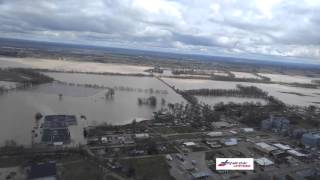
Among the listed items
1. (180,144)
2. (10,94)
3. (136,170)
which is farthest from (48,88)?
(136,170)

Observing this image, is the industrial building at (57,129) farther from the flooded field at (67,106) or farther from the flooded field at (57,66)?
the flooded field at (57,66)

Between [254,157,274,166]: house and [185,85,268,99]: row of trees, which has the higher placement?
[185,85,268,99]: row of trees

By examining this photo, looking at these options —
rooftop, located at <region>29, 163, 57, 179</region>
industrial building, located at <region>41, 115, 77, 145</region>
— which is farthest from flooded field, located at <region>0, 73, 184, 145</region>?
rooftop, located at <region>29, 163, 57, 179</region>

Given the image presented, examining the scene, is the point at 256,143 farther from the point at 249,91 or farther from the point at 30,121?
the point at 249,91

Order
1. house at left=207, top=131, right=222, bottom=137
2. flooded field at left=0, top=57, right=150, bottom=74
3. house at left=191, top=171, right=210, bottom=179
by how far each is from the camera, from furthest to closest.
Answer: flooded field at left=0, top=57, right=150, bottom=74, house at left=207, top=131, right=222, bottom=137, house at left=191, top=171, right=210, bottom=179

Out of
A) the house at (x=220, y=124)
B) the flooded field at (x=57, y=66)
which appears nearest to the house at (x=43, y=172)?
the house at (x=220, y=124)

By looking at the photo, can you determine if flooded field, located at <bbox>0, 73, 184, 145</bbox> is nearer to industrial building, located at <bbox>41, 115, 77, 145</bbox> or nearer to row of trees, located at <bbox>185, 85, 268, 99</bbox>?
industrial building, located at <bbox>41, 115, 77, 145</bbox>

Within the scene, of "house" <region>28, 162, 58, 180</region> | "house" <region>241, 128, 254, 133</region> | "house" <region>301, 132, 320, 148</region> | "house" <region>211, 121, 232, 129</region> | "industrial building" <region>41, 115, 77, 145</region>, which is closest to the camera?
"house" <region>28, 162, 58, 180</region>
